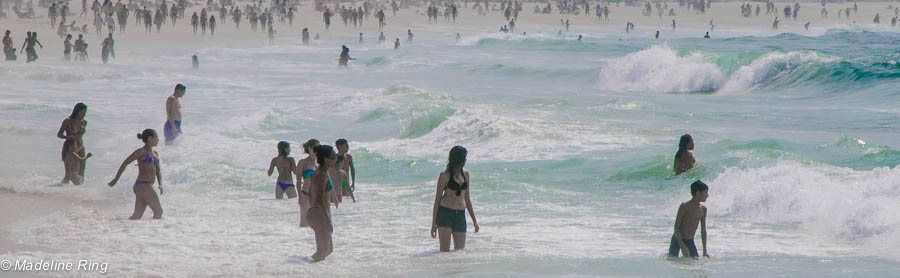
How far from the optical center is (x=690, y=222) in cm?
815

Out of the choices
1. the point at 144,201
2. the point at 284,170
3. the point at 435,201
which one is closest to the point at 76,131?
the point at 284,170

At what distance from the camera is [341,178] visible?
1032cm

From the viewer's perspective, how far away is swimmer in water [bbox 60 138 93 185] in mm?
11930

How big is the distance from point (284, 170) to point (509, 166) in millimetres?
4448

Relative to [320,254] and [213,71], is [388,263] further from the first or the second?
[213,71]

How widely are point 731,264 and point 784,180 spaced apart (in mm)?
3796

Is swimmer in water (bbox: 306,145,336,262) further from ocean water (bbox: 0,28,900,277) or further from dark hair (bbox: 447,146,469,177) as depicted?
dark hair (bbox: 447,146,469,177)

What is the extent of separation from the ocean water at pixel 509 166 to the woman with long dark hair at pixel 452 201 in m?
0.19

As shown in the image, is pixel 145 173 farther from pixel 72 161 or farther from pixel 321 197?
pixel 72 161

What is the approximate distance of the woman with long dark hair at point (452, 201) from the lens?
26.4 feet

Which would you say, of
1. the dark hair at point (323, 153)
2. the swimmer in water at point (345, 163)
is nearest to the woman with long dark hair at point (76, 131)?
the swimmer in water at point (345, 163)

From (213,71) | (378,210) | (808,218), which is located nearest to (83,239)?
(378,210)

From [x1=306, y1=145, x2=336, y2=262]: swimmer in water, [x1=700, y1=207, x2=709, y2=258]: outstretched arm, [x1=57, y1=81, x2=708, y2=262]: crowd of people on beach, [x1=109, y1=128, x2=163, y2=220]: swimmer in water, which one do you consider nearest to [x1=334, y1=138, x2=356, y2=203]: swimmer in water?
[x1=57, y1=81, x2=708, y2=262]: crowd of people on beach

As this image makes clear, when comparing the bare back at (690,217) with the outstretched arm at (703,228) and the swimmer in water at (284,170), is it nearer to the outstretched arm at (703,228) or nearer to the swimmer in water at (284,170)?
the outstretched arm at (703,228)
